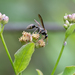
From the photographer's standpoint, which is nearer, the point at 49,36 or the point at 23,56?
the point at 23,56

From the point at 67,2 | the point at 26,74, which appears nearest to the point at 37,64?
the point at 26,74

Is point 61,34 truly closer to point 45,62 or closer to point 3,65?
point 45,62

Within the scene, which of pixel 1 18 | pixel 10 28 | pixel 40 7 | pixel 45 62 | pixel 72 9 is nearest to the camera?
pixel 1 18

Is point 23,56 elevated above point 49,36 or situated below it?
above

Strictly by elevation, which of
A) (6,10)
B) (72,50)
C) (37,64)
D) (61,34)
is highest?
(6,10)

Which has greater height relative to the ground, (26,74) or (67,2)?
(67,2)
